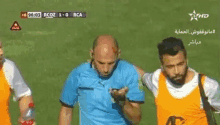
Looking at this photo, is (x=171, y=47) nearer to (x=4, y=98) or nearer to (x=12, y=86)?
(x=12, y=86)

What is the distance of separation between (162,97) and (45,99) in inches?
207

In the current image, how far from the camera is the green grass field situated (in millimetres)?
12344

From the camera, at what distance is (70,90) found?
7.29m

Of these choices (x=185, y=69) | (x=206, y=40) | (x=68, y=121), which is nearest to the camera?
(x=185, y=69)

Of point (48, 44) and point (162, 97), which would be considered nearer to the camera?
point (162, 97)

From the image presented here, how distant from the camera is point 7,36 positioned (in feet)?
43.4

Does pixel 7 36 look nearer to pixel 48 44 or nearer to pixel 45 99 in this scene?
pixel 48 44

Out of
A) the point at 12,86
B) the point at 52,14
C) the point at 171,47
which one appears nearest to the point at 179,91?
the point at 171,47

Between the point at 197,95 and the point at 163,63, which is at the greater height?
the point at 163,63

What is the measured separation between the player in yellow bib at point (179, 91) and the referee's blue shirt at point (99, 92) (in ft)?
1.15

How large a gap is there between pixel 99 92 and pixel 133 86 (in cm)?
46

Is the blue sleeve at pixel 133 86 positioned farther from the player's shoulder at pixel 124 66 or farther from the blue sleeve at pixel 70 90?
the blue sleeve at pixel 70 90

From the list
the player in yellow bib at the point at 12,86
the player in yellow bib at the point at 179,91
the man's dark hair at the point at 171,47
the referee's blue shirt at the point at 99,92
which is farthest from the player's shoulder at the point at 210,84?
the player in yellow bib at the point at 12,86

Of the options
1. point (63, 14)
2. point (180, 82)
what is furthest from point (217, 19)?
point (180, 82)
